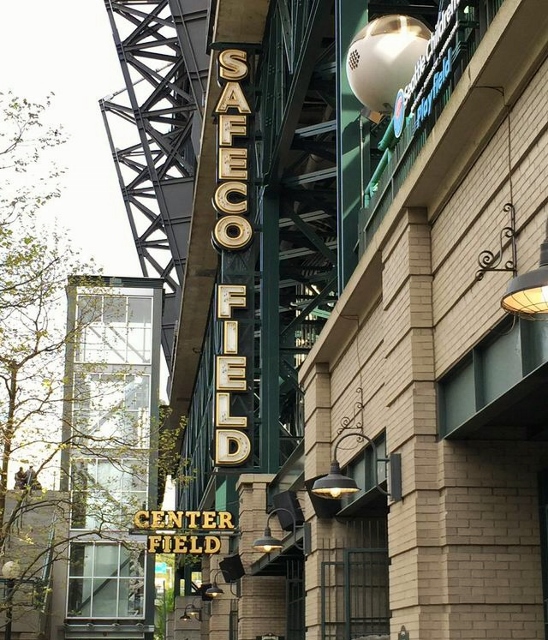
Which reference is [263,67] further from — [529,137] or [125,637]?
[125,637]

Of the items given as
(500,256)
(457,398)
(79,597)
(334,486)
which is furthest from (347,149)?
(79,597)

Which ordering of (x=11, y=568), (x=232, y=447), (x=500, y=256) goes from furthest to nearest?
(x=11, y=568), (x=232, y=447), (x=500, y=256)

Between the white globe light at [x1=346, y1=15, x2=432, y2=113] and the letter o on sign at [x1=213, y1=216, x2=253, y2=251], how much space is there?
53.8ft

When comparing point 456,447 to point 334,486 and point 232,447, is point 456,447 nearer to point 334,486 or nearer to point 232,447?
point 334,486

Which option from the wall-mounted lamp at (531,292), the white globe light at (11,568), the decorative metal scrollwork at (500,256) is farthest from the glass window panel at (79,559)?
the wall-mounted lamp at (531,292)

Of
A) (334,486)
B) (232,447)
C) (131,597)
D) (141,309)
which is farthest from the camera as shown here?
(141,309)

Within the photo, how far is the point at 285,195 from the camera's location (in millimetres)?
32062

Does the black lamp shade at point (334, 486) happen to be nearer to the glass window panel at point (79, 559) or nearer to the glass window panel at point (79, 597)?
the glass window panel at point (79, 559)

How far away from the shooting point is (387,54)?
575 inches

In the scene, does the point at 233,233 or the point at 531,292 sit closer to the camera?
the point at 531,292

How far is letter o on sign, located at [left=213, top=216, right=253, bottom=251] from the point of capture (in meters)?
31.4

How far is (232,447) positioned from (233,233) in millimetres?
A: 6025

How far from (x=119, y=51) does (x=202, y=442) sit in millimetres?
27560

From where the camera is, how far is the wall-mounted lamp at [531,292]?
22.0 ft
